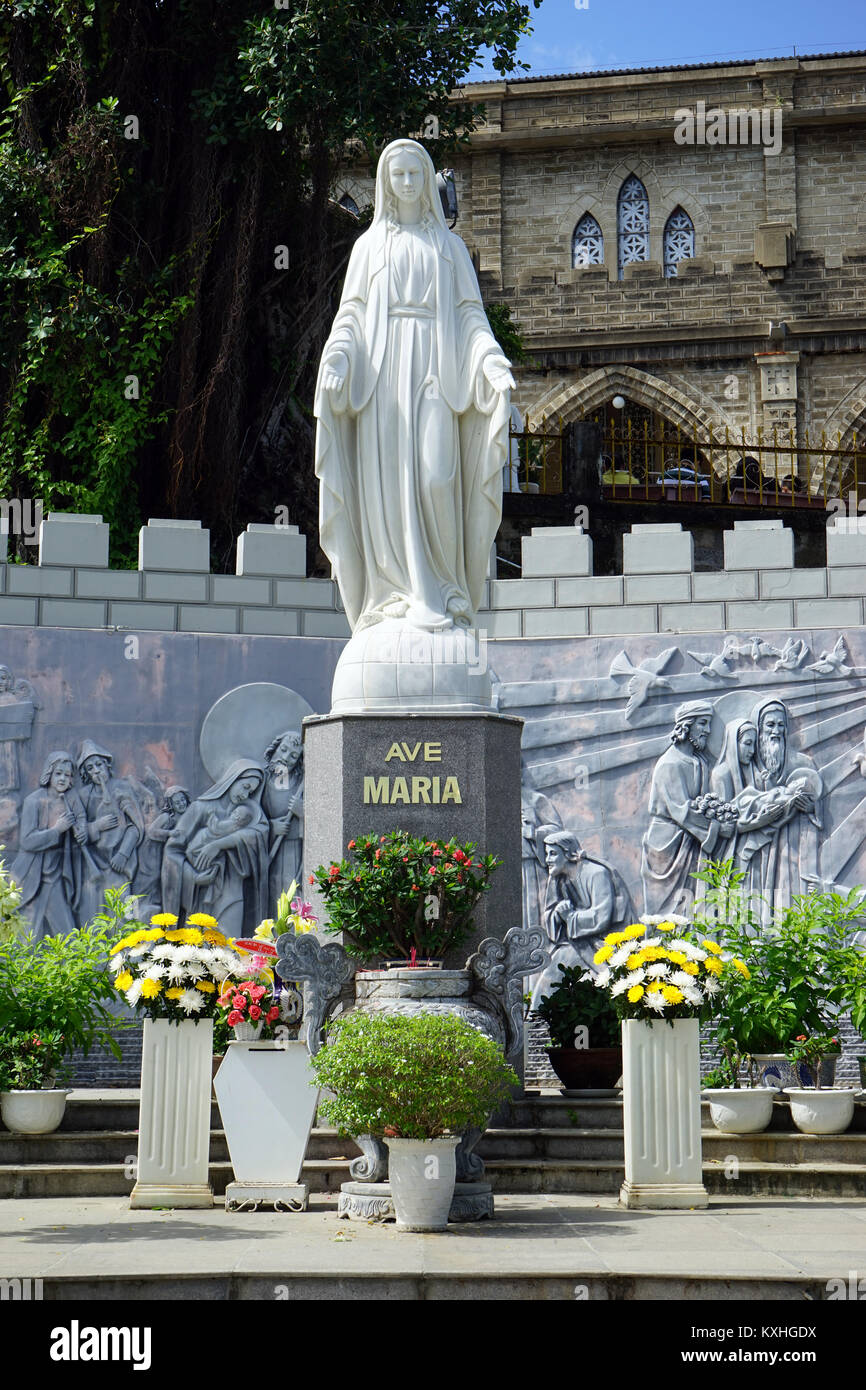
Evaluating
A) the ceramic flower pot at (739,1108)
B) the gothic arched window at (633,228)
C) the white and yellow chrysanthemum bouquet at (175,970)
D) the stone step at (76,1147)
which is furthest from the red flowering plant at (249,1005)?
the gothic arched window at (633,228)

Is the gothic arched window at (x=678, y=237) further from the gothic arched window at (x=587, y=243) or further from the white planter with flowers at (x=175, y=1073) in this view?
the white planter with flowers at (x=175, y=1073)

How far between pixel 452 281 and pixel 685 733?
17.0 feet

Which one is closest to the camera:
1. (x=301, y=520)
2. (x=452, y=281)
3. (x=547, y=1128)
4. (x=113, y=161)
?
(x=547, y=1128)

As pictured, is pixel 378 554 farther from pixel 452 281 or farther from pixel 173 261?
pixel 173 261

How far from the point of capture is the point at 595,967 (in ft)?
46.1

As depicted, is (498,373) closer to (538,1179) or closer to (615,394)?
(538,1179)

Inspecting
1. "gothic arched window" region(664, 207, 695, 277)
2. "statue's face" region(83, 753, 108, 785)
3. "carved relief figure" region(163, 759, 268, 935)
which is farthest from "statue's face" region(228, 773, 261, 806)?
"gothic arched window" region(664, 207, 695, 277)

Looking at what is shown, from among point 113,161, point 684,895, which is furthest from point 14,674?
point 113,161

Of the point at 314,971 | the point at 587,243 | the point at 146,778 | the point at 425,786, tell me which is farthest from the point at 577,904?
the point at 587,243

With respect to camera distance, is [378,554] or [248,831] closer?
[378,554]

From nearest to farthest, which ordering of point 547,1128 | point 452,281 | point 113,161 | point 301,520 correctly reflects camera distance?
point 547,1128 < point 452,281 < point 113,161 < point 301,520

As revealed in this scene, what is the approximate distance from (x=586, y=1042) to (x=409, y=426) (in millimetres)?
3814

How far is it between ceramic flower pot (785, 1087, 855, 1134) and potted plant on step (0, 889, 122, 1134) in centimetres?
395

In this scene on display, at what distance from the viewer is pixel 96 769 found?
14148 millimetres
